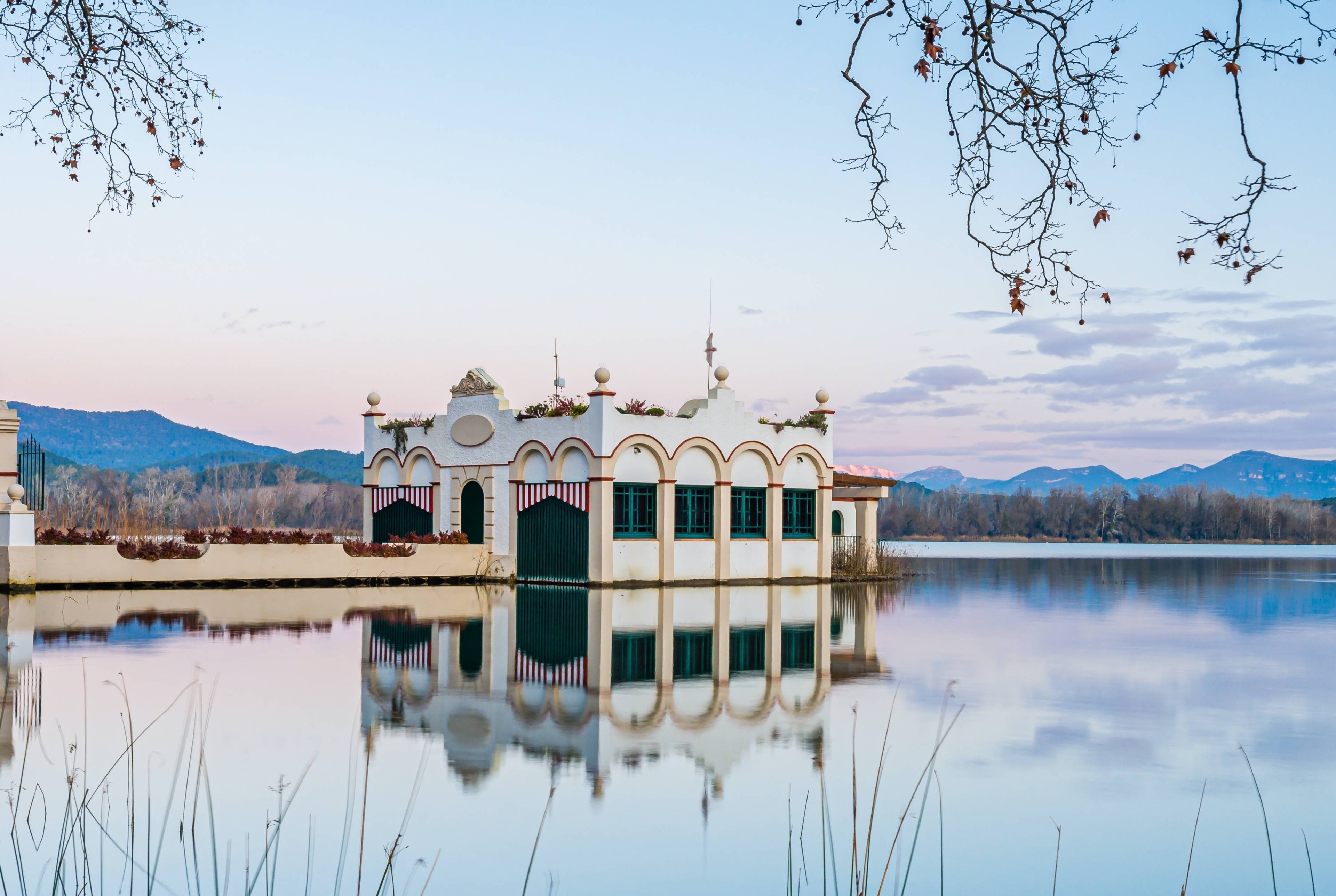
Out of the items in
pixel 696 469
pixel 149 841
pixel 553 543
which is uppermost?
pixel 696 469

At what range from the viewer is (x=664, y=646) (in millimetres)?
18766

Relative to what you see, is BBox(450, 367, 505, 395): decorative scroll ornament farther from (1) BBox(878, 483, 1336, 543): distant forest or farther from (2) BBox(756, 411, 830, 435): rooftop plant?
(1) BBox(878, 483, 1336, 543): distant forest

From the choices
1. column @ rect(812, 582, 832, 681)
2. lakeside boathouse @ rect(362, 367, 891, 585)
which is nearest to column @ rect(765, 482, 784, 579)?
lakeside boathouse @ rect(362, 367, 891, 585)

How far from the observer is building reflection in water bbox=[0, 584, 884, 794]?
11.0 metres

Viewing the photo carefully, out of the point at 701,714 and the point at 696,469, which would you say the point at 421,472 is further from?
the point at 701,714

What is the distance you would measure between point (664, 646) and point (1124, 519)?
105 m

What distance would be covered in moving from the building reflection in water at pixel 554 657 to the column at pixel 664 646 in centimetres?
5

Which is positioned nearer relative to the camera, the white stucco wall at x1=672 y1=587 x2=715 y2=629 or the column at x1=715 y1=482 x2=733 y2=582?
the white stucco wall at x1=672 y1=587 x2=715 y2=629

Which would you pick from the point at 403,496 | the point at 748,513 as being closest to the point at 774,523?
the point at 748,513

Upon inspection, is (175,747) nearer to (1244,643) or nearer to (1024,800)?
(1024,800)

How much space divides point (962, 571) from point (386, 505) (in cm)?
2259

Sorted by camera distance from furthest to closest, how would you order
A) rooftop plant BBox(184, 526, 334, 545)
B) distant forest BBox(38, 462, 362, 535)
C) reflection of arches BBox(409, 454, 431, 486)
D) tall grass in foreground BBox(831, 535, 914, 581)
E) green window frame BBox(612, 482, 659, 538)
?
distant forest BBox(38, 462, 362, 535) < tall grass in foreground BBox(831, 535, 914, 581) < reflection of arches BBox(409, 454, 431, 486) < green window frame BBox(612, 482, 659, 538) < rooftop plant BBox(184, 526, 334, 545)

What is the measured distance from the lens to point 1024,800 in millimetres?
9055

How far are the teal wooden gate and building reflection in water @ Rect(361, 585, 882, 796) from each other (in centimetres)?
960
